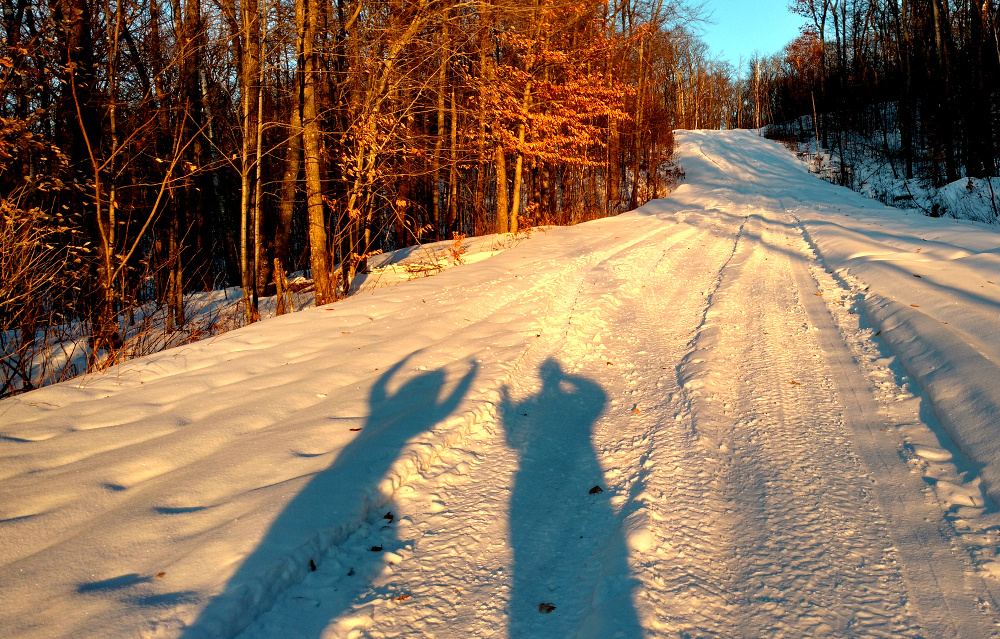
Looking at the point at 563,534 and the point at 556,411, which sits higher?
the point at 556,411

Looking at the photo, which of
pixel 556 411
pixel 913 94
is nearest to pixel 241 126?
pixel 556 411

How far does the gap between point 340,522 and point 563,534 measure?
4.26 feet

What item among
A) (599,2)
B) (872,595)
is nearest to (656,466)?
(872,595)

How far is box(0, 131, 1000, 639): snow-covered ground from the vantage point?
105 inches

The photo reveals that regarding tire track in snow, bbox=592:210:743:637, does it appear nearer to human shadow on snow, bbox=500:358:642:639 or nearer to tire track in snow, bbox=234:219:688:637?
human shadow on snow, bbox=500:358:642:639

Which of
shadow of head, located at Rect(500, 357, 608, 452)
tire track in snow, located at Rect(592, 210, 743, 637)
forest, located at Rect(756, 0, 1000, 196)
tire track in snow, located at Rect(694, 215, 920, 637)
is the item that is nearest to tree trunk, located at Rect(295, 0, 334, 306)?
tire track in snow, located at Rect(592, 210, 743, 637)

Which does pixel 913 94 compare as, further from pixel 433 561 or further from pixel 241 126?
pixel 433 561

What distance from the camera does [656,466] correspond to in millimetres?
3883

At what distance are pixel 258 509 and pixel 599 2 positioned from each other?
15.9 m

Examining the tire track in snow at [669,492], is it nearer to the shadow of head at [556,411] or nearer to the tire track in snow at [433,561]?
the shadow of head at [556,411]

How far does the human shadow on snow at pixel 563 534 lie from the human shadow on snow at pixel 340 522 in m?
0.72

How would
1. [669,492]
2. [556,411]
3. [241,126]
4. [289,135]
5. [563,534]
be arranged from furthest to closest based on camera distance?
[289,135] → [241,126] → [556,411] → [669,492] → [563,534]

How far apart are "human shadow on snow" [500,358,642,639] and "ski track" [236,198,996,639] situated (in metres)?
0.01

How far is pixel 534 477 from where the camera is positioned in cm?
392
